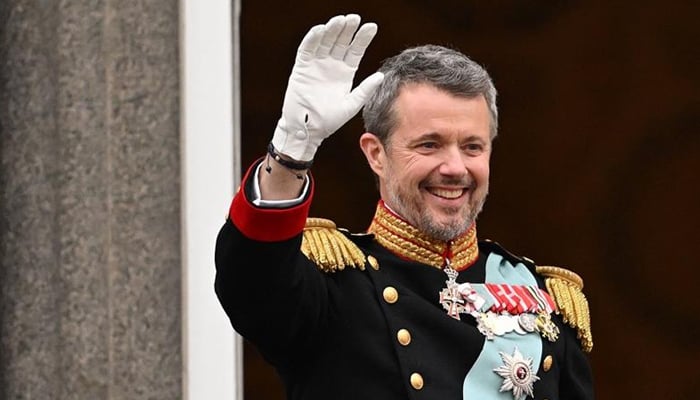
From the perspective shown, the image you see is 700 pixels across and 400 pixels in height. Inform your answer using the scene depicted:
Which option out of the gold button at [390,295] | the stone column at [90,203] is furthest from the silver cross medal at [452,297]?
the stone column at [90,203]

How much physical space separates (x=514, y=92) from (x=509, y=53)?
0.11m

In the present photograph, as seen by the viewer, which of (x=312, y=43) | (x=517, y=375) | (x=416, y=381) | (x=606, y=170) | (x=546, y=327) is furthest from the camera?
(x=606, y=170)

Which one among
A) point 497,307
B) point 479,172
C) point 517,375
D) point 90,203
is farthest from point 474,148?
point 90,203

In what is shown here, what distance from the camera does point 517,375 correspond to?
10.4ft

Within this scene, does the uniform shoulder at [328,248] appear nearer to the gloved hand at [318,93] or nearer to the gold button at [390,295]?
the gold button at [390,295]

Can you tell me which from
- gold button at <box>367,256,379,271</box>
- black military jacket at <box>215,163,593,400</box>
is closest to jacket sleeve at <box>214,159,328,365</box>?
black military jacket at <box>215,163,593,400</box>

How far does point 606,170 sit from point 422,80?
2.27 metres

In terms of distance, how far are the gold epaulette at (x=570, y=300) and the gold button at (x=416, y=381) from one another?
0.43 metres

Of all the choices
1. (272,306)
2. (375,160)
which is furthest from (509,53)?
(272,306)

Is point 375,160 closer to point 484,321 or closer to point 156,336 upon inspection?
point 484,321

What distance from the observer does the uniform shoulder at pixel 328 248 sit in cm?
310

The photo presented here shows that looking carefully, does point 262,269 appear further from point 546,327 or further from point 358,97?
point 546,327

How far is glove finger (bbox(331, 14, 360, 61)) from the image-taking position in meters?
2.82

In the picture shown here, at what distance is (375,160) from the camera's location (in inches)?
129
